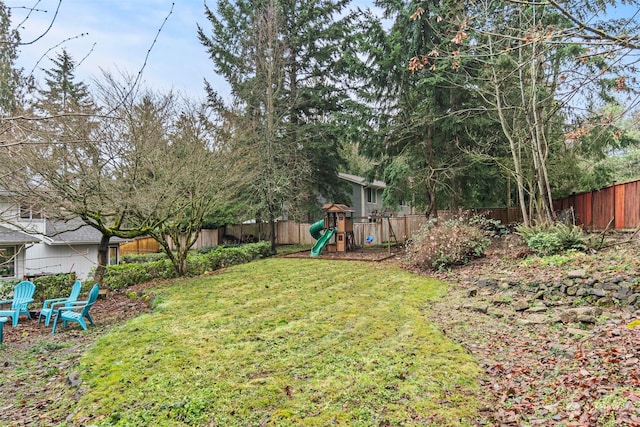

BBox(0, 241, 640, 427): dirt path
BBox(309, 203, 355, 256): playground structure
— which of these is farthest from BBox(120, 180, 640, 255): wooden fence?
BBox(0, 241, 640, 427): dirt path

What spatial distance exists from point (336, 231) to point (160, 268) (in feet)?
24.8

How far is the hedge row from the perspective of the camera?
10242 mm

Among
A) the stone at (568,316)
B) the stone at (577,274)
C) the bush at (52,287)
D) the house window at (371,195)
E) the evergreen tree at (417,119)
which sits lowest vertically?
the bush at (52,287)

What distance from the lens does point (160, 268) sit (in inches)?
446

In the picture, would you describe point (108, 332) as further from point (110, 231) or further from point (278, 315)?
point (110, 231)

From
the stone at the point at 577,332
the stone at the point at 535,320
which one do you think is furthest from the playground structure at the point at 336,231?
the stone at the point at 577,332

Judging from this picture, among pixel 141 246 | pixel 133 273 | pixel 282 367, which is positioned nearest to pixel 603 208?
pixel 282 367

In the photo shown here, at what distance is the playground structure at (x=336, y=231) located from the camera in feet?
52.1

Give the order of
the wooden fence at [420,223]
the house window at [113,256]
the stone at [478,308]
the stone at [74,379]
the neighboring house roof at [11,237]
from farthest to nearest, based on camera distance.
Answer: the house window at [113,256]
the neighboring house roof at [11,237]
the wooden fence at [420,223]
the stone at [478,308]
the stone at [74,379]

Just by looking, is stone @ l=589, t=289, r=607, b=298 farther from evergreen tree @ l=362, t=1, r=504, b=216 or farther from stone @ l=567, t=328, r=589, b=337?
evergreen tree @ l=362, t=1, r=504, b=216

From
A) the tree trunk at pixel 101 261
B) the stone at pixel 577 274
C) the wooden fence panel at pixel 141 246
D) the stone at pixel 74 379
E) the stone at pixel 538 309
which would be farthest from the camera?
the wooden fence panel at pixel 141 246

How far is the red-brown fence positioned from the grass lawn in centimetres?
796

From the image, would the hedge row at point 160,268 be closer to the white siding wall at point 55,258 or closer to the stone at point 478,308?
the white siding wall at point 55,258

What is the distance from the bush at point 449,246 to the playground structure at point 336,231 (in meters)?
5.69
